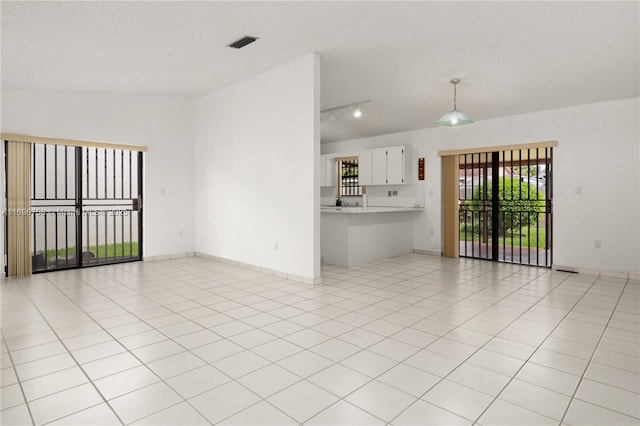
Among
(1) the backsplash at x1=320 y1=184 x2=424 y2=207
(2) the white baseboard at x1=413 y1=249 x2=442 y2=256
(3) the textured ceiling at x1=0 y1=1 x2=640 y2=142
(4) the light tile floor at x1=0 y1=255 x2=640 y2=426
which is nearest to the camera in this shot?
(4) the light tile floor at x1=0 y1=255 x2=640 y2=426

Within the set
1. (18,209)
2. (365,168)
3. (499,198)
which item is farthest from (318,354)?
(365,168)

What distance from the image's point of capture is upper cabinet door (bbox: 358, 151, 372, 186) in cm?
859

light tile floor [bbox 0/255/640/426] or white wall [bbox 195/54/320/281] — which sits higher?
white wall [bbox 195/54/320/281]

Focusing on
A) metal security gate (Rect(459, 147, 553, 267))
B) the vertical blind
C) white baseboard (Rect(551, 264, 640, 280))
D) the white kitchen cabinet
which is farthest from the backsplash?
the vertical blind

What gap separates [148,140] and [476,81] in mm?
5746

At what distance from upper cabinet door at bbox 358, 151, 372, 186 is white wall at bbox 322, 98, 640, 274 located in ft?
9.18

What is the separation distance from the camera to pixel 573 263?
240 inches

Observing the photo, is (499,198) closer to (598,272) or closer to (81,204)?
(598,272)

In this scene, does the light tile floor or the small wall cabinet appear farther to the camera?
the small wall cabinet

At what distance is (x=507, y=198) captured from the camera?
7004 millimetres

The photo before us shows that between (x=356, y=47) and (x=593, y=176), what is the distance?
178 inches

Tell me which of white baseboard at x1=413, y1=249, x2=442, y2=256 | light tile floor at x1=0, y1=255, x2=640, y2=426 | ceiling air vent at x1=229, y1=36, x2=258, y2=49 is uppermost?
ceiling air vent at x1=229, y1=36, x2=258, y2=49

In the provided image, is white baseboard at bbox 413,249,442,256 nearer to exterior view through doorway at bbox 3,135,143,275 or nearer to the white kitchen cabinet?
the white kitchen cabinet

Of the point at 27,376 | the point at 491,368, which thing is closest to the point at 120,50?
the point at 27,376
